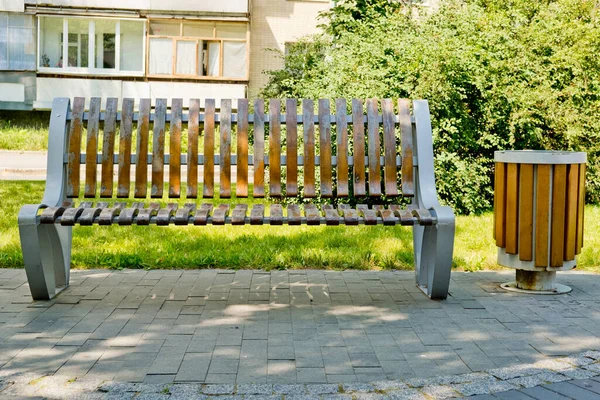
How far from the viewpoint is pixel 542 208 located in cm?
596

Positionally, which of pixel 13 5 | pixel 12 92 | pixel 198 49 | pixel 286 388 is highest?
pixel 13 5

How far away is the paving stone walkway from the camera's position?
13.2ft

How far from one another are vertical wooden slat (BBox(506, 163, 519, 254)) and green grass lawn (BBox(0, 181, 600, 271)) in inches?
43.5

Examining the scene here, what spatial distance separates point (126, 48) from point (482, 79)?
19.2m

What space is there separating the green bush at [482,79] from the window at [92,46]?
51.4 feet

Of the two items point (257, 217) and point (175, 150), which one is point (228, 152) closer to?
point (175, 150)

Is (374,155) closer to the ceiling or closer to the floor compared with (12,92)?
closer to the floor

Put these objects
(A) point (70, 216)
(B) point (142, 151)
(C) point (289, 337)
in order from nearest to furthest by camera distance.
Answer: (C) point (289, 337)
(A) point (70, 216)
(B) point (142, 151)

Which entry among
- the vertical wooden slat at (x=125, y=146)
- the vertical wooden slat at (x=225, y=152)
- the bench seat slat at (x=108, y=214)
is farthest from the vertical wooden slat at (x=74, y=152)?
the vertical wooden slat at (x=225, y=152)

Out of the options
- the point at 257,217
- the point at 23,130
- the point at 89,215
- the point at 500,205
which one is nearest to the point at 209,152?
the point at 257,217

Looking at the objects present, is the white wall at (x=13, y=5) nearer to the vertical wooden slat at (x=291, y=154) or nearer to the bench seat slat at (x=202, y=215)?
the vertical wooden slat at (x=291, y=154)

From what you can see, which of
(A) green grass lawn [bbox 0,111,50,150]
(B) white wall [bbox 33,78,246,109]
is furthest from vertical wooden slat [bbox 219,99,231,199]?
(B) white wall [bbox 33,78,246,109]

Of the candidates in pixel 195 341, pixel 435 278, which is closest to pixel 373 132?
pixel 435 278

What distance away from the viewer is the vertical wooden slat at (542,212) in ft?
19.4
